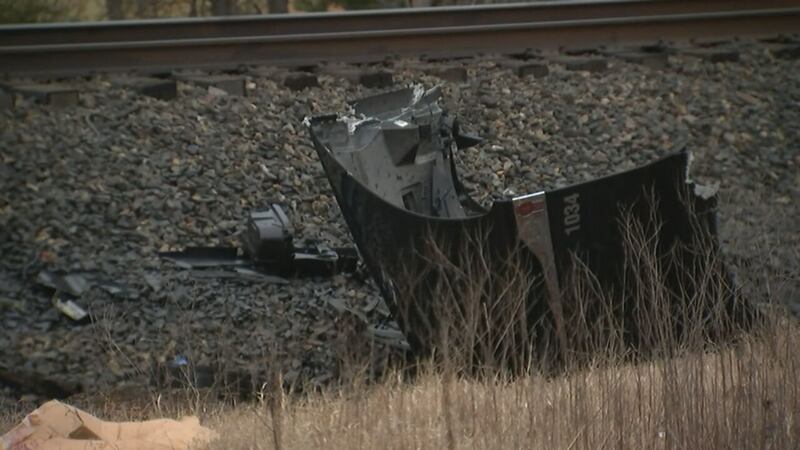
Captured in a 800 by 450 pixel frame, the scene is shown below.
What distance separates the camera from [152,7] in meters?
31.9

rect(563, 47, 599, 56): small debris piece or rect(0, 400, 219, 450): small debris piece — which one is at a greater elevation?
rect(563, 47, 599, 56): small debris piece

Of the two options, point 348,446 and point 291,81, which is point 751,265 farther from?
point 291,81

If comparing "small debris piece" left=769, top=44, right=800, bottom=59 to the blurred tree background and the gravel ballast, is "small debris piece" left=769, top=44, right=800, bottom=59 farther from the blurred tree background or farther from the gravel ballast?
the blurred tree background

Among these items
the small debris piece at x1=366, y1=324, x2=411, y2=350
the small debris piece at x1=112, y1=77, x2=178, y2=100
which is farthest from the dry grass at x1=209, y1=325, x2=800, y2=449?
the small debris piece at x1=112, y1=77, x2=178, y2=100

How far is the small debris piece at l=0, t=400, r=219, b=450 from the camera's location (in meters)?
6.43

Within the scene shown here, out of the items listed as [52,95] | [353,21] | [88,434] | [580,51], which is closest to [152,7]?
[353,21]

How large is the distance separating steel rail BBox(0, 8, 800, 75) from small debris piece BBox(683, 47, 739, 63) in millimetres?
602

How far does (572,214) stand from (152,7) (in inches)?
996

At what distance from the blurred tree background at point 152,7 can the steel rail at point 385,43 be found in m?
10.7

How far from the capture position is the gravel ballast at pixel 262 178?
8742mm

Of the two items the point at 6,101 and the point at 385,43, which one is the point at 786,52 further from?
the point at 6,101

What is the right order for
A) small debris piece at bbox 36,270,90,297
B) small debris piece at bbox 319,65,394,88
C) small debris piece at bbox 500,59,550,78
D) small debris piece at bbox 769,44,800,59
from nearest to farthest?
1. small debris piece at bbox 36,270,90,297
2. small debris piece at bbox 319,65,394,88
3. small debris piece at bbox 500,59,550,78
4. small debris piece at bbox 769,44,800,59

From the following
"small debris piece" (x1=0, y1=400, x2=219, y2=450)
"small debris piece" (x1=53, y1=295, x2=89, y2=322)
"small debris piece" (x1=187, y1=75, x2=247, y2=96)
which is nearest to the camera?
"small debris piece" (x1=0, y1=400, x2=219, y2=450)

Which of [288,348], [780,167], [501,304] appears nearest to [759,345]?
[501,304]
